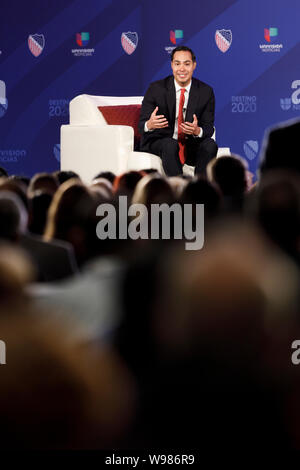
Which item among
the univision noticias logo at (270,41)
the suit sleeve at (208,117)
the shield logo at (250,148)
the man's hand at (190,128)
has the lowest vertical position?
the man's hand at (190,128)

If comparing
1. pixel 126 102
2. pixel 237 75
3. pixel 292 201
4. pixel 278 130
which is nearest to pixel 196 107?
pixel 126 102

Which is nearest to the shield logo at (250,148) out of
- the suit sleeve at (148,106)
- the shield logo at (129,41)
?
the shield logo at (129,41)

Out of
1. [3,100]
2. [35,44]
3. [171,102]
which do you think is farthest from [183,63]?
[3,100]

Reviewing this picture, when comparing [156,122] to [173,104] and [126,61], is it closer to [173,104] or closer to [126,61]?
[173,104]

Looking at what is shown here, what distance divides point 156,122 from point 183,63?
1.92 ft

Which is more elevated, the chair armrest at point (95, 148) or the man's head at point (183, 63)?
the man's head at point (183, 63)

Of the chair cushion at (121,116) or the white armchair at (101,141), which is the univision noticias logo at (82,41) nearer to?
the white armchair at (101,141)

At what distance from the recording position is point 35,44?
24.3 feet

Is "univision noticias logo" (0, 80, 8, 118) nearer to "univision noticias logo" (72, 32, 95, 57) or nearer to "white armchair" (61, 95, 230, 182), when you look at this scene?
"univision noticias logo" (72, 32, 95, 57)

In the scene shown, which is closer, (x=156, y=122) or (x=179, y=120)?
(x=156, y=122)

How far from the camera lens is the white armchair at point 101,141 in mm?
4848

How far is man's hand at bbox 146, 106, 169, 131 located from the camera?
470cm

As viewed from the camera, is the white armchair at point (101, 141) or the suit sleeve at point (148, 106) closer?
the white armchair at point (101, 141)

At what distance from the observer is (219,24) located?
287 inches
